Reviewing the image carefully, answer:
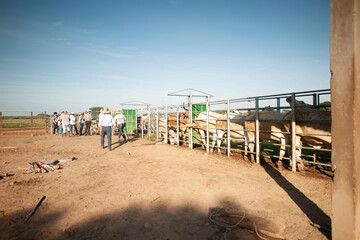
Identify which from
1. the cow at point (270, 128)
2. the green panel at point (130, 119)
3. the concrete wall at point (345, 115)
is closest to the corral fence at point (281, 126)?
the cow at point (270, 128)

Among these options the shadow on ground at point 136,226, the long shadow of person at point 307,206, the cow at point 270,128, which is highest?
the cow at point 270,128

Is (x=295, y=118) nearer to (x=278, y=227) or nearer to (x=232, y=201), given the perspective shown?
(x=232, y=201)

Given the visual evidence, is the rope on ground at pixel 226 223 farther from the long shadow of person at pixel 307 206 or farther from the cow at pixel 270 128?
the cow at pixel 270 128

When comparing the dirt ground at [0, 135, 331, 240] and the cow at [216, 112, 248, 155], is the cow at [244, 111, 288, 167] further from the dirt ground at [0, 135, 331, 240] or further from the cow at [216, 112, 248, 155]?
the dirt ground at [0, 135, 331, 240]

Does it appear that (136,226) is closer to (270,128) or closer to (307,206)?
(307,206)

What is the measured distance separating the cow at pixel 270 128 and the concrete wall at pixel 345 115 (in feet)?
13.5

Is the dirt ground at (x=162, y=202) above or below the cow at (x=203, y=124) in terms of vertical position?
below

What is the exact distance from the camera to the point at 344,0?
2.40 m

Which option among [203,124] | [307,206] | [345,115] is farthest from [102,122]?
[345,115]

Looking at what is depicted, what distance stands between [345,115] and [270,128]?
485cm

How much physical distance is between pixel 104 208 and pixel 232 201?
8.02 ft

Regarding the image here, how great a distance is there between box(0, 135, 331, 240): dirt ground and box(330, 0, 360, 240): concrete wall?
2.05 ft

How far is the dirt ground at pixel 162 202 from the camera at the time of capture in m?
3.03

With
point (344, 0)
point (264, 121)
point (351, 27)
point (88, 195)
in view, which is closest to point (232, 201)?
point (88, 195)
